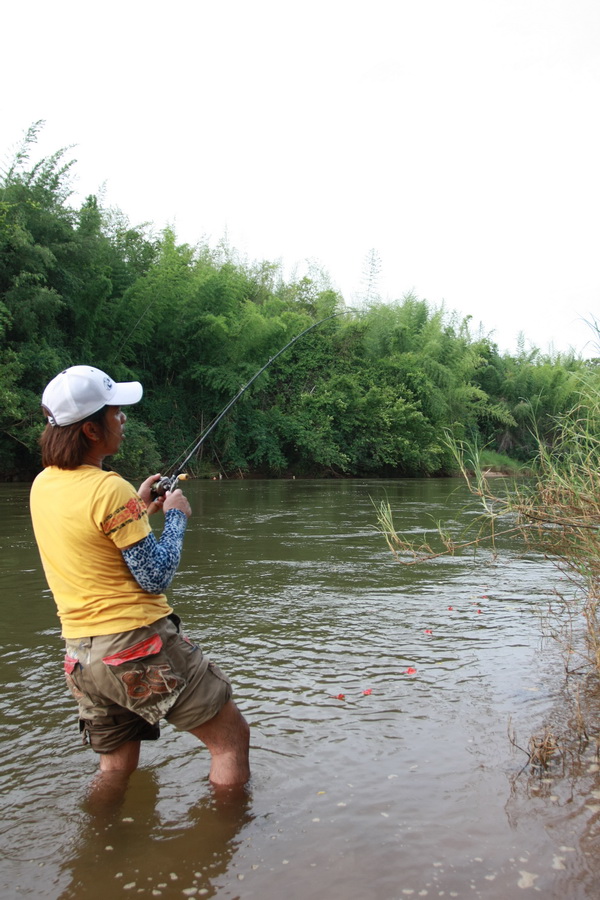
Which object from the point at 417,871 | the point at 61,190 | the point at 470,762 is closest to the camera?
the point at 417,871

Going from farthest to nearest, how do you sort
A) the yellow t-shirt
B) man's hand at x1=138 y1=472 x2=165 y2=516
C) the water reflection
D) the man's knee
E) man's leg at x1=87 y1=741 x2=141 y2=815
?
man's hand at x1=138 y1=472 x2=165 y2=516 < man's leg at x1=87 y1=741 x2=141 y2=815 < the man's knee < the yellow t-shirt < the water reflection

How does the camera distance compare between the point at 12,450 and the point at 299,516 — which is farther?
the point at 12,450

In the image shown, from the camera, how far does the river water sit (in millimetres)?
2178

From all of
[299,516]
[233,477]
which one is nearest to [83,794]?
[299,516]

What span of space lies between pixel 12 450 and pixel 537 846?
16.4m

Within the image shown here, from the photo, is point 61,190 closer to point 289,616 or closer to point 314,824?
point 289,616

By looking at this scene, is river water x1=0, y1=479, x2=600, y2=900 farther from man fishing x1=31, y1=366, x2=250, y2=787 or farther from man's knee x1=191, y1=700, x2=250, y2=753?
man fishing x1=31, y1=366, x2=250, y2=787

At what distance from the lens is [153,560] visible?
230cm

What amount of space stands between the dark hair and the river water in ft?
3.96

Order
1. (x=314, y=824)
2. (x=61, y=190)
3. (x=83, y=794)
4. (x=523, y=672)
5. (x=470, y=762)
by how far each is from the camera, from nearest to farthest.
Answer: (x=314, y=824)
(x=83, y=794)
(x=470, y=762)
(x=523, y=672)
(x=61, y=190)

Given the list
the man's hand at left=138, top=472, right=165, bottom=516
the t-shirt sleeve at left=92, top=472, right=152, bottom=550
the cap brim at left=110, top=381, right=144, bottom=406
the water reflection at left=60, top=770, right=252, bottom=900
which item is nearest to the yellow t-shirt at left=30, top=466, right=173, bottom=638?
the t-shirt sleeve at left=92, top=472, right=152, bottom=550

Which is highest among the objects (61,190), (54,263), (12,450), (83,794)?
(61,190)

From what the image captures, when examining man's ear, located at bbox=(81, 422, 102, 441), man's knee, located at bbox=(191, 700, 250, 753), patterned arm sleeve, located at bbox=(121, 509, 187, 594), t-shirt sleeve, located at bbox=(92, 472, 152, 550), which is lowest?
man's knee, located at bbox=(191, 700, 250, 753)

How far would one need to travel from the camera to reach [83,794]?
267 cm
